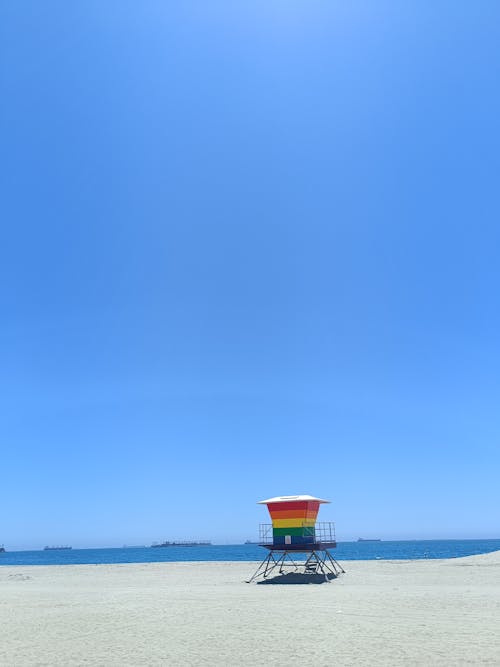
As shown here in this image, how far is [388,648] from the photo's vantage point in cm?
1213

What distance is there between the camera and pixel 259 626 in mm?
15414

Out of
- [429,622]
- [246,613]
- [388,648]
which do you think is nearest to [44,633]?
[246,613]

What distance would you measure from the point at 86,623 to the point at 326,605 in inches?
305

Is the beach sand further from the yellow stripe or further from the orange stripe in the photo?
the orange stripe

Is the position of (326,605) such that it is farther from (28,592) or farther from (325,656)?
(28,592)

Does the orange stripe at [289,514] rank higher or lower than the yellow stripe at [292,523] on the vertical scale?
higher

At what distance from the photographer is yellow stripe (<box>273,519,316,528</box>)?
1177 inches

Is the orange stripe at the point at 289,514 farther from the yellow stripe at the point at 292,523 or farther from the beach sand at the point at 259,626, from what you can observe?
the beach sand at the point at 259,626

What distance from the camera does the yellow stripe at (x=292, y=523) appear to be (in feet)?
98.1

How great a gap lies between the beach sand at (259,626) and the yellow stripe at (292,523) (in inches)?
148

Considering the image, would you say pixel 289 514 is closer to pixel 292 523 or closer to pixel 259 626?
pixel 292 523

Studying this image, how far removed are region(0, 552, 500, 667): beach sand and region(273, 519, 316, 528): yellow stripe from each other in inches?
148

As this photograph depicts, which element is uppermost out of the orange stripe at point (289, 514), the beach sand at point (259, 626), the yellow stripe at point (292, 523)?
the orange stripe at point (289, 514)

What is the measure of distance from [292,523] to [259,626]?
14985 mm
